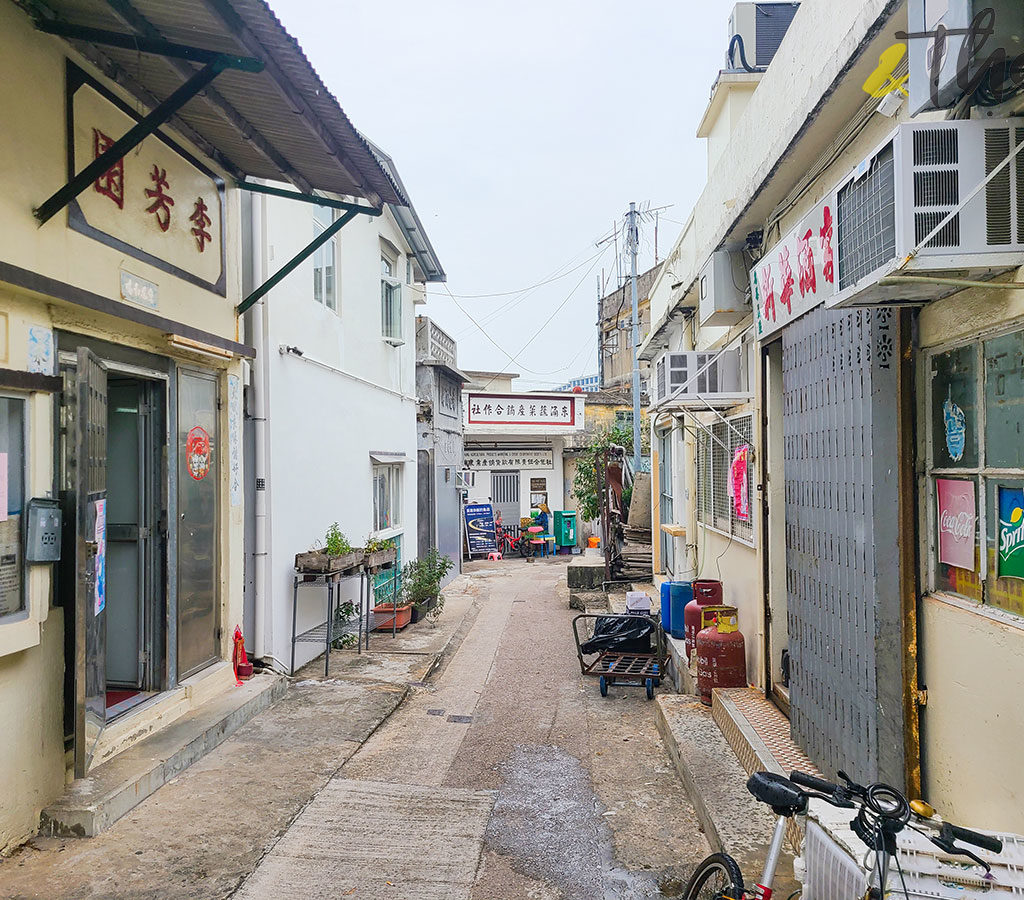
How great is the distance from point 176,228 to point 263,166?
3.50 ft

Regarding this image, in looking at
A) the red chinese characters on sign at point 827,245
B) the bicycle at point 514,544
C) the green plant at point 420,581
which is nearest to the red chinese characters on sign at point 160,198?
the red chinese characters on sign at point 827,245

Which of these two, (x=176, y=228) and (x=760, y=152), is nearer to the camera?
(x=176, y=228)

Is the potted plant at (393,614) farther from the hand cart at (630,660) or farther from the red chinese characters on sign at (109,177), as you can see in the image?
the red chinese characters on sign at (109,177)

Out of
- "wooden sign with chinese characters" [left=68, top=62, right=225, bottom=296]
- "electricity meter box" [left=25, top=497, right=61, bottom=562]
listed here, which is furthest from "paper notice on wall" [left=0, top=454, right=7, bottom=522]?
"wooden sign with chinese characters" [left=68, top=62, right=225, bottom=296]

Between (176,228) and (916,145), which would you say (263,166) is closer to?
(176,228)

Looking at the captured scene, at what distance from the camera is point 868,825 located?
2.33m

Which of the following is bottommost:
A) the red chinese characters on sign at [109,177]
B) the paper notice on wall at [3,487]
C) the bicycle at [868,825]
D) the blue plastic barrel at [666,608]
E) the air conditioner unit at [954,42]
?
the blue plastic barrel at [666,608]

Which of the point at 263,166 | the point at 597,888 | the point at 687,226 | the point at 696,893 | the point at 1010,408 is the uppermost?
the point at 687,226

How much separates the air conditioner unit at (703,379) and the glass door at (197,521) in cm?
405

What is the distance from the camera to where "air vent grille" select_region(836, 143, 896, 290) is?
3002 mm

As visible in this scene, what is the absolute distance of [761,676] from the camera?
6.20 meters

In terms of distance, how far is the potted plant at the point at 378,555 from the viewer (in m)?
8.77

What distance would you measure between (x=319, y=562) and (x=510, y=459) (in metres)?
16.2

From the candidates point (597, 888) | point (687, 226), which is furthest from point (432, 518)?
point (597, 888)
